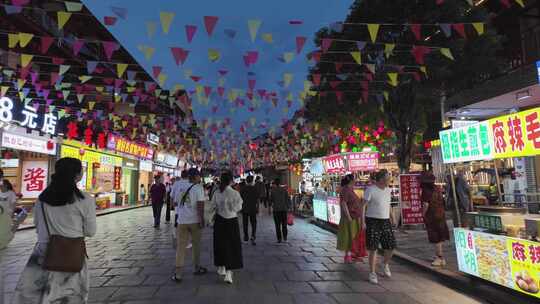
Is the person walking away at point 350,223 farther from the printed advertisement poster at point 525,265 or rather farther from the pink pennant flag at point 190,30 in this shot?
the pink pennant flag at point 190,30

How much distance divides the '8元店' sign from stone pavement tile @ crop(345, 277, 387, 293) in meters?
2.47

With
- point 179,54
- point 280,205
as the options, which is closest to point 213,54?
point 179,54

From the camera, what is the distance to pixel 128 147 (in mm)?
23922

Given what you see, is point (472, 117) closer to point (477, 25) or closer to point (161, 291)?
point (477, 25)

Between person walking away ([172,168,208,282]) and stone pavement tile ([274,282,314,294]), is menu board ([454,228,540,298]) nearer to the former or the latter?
stone pavement tile ([274,282,314,294])

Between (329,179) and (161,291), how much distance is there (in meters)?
12.1

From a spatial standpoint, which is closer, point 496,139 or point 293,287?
point 496,139

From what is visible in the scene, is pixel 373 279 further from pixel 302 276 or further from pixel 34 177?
pixel 34 177

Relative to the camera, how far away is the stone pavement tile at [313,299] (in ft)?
14.7

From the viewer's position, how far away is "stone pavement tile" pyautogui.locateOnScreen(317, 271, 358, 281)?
18.4ft

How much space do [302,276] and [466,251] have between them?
2.68 m

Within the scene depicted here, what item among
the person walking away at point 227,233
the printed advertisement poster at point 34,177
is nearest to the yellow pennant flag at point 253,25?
the person walking away at point 227,233

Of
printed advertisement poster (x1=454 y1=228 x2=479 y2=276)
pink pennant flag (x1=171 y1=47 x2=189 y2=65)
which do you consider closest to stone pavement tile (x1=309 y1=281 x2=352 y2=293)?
printed advertisement poster (x1=454 y1=228 x2=479 y2=276)

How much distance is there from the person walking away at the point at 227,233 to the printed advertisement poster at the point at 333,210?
248 inches
